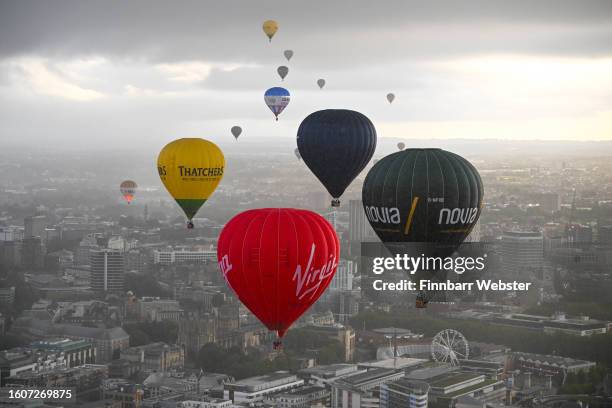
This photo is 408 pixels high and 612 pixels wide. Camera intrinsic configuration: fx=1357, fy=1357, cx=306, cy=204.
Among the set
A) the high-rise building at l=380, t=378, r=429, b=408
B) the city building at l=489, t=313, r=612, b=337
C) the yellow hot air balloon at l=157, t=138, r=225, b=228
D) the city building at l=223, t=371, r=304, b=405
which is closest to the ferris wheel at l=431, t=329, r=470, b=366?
the city building at l=489, t=313, r=612, b=337

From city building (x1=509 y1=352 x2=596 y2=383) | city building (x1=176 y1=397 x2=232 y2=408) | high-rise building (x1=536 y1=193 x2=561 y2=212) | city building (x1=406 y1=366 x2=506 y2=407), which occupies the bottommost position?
city building (x1=176 y1=397 x2=232 y2=408)

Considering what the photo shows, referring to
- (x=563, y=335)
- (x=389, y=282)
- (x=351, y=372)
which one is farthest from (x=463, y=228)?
(x=389, y=282)

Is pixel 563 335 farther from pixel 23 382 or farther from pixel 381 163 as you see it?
pixel 381 163

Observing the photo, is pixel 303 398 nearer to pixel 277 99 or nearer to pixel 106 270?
pixel 277 99

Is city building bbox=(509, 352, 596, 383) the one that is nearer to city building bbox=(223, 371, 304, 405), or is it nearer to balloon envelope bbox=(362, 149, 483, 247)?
city building bbox=(223, 371, 304, 405)

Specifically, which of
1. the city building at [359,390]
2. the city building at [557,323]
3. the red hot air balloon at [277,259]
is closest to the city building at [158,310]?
the city building at [557,323]

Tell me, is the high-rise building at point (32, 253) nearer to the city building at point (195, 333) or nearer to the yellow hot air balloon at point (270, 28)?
the city building at point (195, 333)

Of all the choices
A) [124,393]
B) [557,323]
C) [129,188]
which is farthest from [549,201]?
[124,393]

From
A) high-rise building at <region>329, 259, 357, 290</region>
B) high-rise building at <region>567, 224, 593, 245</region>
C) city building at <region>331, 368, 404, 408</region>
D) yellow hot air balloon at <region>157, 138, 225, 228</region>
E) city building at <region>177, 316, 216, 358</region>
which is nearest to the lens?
yellow hot air balloon at <region>157, 138, 225, 228</region>
